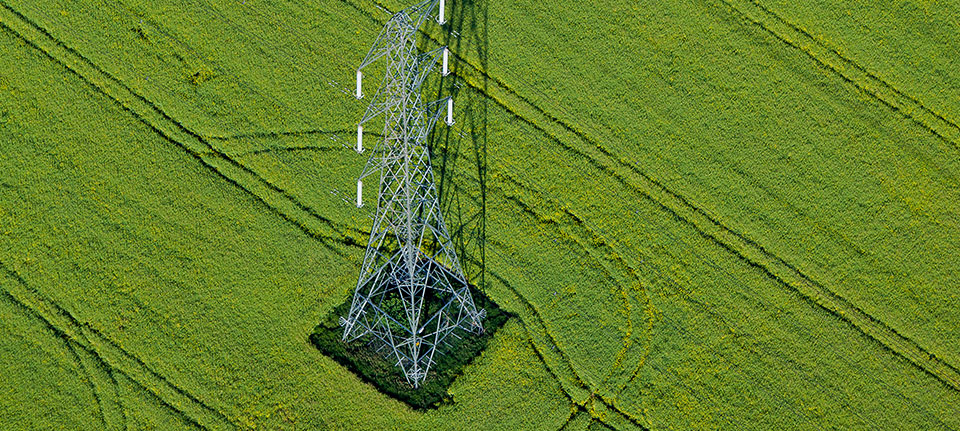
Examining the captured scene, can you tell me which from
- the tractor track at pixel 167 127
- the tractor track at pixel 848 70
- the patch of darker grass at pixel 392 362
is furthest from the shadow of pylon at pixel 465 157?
the tractor track at pixel 848 70

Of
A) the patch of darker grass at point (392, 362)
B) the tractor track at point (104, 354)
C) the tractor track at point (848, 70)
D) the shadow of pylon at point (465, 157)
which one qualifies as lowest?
the tractor track at point (104, 354)

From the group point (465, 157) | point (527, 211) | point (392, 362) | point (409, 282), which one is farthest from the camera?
point (465, 157)

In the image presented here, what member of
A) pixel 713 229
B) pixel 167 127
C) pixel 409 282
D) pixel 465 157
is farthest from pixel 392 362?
pixel 713 229

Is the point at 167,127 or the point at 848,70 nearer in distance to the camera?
the point at 167,127

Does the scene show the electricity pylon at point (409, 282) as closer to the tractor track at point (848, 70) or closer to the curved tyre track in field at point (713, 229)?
the curved tyre track in field at point (713, 229)

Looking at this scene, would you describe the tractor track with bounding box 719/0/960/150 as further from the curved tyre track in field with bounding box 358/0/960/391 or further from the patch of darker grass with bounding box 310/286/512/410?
the patch of darker grass with bounding box 310/286/512/410

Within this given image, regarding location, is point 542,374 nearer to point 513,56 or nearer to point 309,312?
point 309,312

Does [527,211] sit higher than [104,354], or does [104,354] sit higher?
[527,211]

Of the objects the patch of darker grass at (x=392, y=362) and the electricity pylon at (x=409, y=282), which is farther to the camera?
the patch of darker grass at (x=392, y=362)

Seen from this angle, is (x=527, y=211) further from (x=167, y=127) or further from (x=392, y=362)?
(x=167, y=127)

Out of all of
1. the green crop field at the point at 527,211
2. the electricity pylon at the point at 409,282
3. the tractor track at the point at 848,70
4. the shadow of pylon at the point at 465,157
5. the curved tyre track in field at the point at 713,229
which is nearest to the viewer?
the electricity pylon at the point at 409,282

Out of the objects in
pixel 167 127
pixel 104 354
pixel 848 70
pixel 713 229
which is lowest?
pixel 104 354
